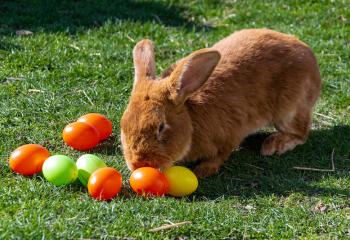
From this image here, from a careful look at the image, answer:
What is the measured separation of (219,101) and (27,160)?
1.35 m

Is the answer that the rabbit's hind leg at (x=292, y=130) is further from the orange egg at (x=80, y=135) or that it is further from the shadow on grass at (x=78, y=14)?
the shadow on grass at (x=78, y=14)

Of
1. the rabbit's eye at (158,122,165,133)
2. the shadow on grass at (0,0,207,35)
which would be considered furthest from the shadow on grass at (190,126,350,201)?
the shadow on grass at (0,0,207,35)

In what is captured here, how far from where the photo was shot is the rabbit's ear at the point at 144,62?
15.4ft

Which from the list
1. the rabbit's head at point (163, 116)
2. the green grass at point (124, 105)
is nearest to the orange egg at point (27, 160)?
the green grass at point (124, 105)

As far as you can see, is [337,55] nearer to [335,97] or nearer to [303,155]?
[335,97]

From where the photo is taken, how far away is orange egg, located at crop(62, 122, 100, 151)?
189 inches

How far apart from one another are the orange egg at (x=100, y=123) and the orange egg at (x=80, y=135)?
0.06m

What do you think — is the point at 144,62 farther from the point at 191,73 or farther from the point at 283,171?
the point at 283,171

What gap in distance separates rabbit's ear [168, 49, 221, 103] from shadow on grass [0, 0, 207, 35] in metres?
2.86

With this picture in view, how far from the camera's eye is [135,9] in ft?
26.0

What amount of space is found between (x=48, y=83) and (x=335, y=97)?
2430 mm

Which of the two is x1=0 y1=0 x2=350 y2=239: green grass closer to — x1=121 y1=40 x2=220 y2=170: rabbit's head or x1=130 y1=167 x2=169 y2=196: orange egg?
x1=130 y1=167 x2=169 y2=196: orange egg

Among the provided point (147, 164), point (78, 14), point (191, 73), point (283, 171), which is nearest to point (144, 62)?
point (191, 73)

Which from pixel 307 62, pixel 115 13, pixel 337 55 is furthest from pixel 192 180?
pixel 115 13
